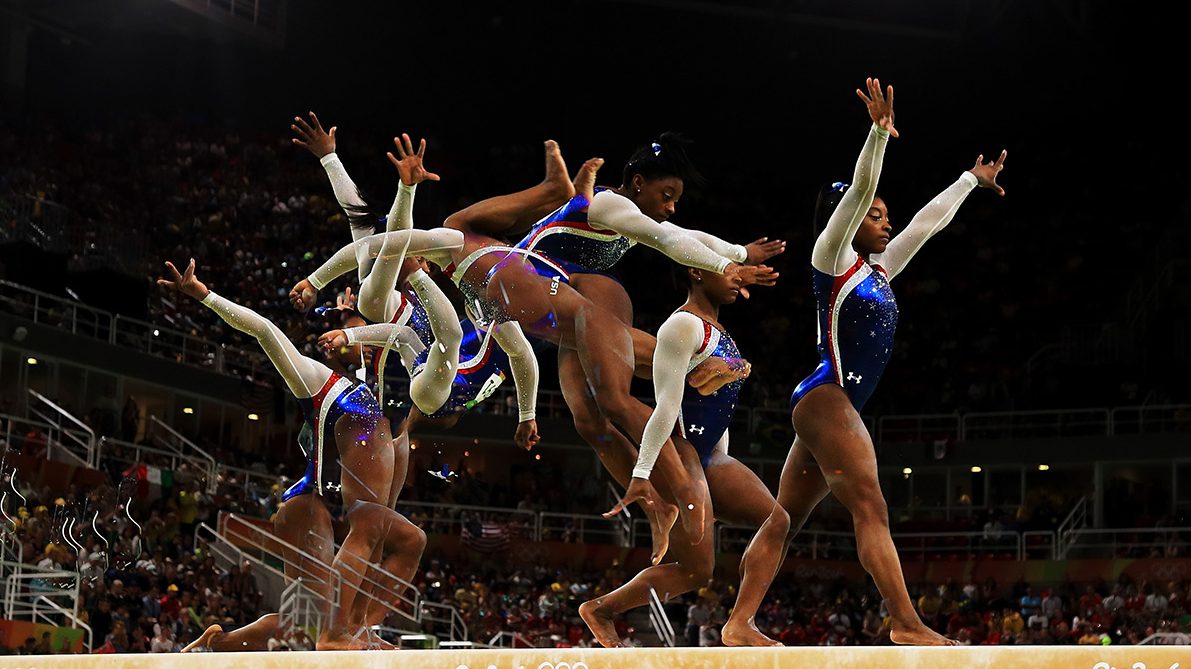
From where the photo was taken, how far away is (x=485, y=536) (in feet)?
32.9

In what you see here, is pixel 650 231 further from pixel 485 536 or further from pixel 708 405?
pixel 485 536

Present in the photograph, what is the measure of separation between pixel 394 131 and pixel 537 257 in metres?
11.7

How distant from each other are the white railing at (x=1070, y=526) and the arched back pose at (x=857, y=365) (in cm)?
1415

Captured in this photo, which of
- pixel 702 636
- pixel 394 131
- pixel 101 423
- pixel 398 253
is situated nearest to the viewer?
pixel 398 253

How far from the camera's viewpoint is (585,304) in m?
7.89

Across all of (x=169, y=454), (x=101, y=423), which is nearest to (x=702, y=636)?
(x=169, y=454)

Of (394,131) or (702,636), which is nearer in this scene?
(702,636)

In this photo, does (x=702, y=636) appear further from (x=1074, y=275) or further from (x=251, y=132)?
(x=1074, y=275)

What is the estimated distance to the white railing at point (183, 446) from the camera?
36.1 feet

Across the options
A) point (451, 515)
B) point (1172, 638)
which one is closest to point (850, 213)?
point (451, 515)

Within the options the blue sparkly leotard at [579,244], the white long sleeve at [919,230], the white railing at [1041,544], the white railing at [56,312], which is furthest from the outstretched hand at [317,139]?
the white railing at [1041,544]

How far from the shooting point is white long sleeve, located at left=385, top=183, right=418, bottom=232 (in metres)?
8.48

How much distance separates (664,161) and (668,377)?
111cm

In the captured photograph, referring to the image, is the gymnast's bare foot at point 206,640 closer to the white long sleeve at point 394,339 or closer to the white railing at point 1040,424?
the white long sleeve at point 394,339
